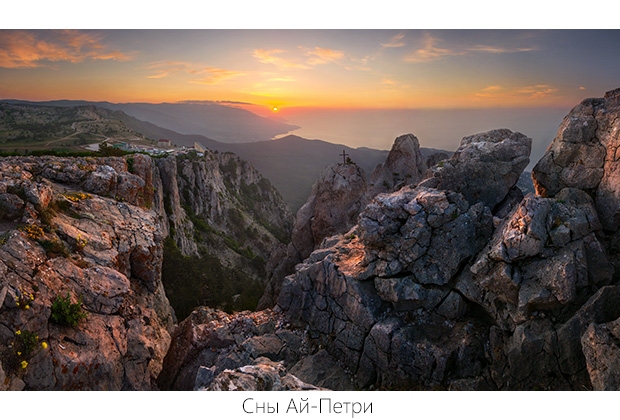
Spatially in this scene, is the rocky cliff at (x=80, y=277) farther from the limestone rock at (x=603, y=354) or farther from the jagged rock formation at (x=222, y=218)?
the limestone rock at (x=603, y=354)

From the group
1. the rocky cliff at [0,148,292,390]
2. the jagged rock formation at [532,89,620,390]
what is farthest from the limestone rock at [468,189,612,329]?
the rocky cliff at [0,148,292,390]

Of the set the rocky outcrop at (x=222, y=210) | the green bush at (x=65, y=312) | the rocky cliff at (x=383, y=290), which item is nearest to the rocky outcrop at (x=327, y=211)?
the rocky cliff at (x=383, y=290)

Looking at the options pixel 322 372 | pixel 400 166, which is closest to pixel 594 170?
pixel 322 372

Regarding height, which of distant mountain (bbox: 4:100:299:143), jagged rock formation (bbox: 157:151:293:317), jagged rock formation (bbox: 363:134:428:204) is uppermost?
distant mountain (bbox: 4:100:299:143)

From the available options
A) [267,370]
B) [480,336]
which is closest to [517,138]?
[480,336]

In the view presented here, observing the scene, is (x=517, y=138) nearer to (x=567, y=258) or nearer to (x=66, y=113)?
(x=567, y=258)

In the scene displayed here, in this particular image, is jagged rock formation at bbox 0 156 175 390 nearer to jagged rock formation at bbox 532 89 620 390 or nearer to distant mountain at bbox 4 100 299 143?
distant mountain at bbox 4 100 299 143

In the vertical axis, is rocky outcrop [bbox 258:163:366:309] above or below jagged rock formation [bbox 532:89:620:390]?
below
